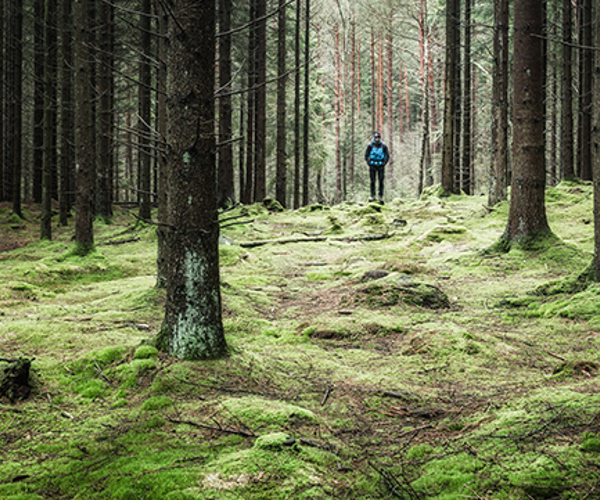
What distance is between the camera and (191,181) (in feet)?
12.7

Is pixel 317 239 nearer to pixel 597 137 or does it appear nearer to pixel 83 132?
pixel 83 132

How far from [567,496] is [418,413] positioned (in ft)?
4.71

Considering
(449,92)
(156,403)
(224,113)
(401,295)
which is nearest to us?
(156,403)

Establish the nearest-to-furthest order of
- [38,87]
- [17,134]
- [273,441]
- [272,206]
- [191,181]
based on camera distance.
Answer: [273,441], [191,181], [17,134], [38,87], [272,206]

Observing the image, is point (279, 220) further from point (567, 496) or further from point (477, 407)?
point (567, 496)

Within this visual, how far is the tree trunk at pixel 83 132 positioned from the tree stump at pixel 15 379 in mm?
7197

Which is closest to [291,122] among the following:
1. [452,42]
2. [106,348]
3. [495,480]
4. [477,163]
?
[452,42]

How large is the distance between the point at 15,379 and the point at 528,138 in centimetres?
860

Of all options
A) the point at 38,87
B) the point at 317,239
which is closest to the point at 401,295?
the point at 317,239

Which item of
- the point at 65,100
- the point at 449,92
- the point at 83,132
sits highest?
the point at 449,92

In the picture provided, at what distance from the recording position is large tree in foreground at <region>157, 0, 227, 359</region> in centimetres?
387

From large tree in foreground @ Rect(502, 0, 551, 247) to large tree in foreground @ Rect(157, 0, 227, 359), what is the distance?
21.9 ft

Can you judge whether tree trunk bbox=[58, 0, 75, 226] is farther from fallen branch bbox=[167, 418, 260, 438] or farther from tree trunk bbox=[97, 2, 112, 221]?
fallen branch bbox=[167, 418, 260, 438]

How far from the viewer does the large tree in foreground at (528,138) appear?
28.5 ft
